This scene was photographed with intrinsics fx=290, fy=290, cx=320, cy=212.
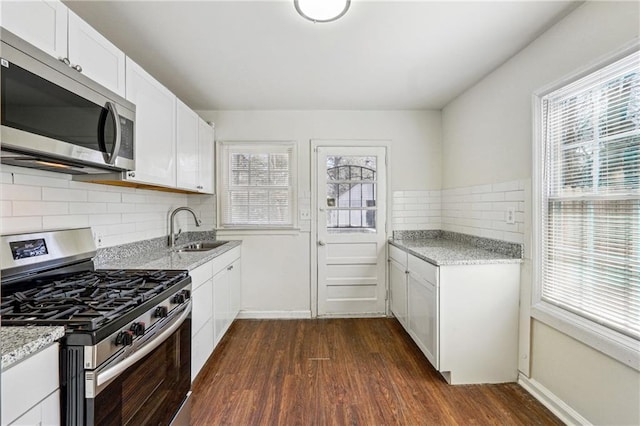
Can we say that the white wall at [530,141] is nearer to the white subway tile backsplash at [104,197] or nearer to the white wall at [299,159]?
the white wall at [299,159]

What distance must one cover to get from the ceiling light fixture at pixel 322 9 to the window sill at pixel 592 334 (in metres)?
2.24

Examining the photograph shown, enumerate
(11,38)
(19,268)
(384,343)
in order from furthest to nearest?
(384,343) → (19,268) → (11,38)

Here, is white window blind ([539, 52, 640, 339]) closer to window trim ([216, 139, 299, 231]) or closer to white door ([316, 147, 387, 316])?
white door ([316, 147, 387, 316])

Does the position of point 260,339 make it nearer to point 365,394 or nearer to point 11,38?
point 365,394

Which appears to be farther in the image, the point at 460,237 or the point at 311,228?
the point at 311,228

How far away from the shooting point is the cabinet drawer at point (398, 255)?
2830 millimetres

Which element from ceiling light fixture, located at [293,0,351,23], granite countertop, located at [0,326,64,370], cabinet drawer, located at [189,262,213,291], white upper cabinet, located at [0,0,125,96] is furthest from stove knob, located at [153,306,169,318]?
ceiling light fixture, located at [293,0,351,23]

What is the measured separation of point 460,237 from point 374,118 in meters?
1.64

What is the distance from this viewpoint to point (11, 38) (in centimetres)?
105

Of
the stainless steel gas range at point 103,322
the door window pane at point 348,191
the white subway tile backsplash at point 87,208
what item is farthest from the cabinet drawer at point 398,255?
the white subway tile backsplash at point 87,208

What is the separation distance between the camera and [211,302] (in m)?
2.34

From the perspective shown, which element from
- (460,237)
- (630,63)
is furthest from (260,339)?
(630,63)

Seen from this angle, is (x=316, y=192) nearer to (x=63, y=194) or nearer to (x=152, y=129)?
(x=152, y=129)

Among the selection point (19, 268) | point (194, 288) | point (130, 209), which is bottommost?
point (194, 288)
